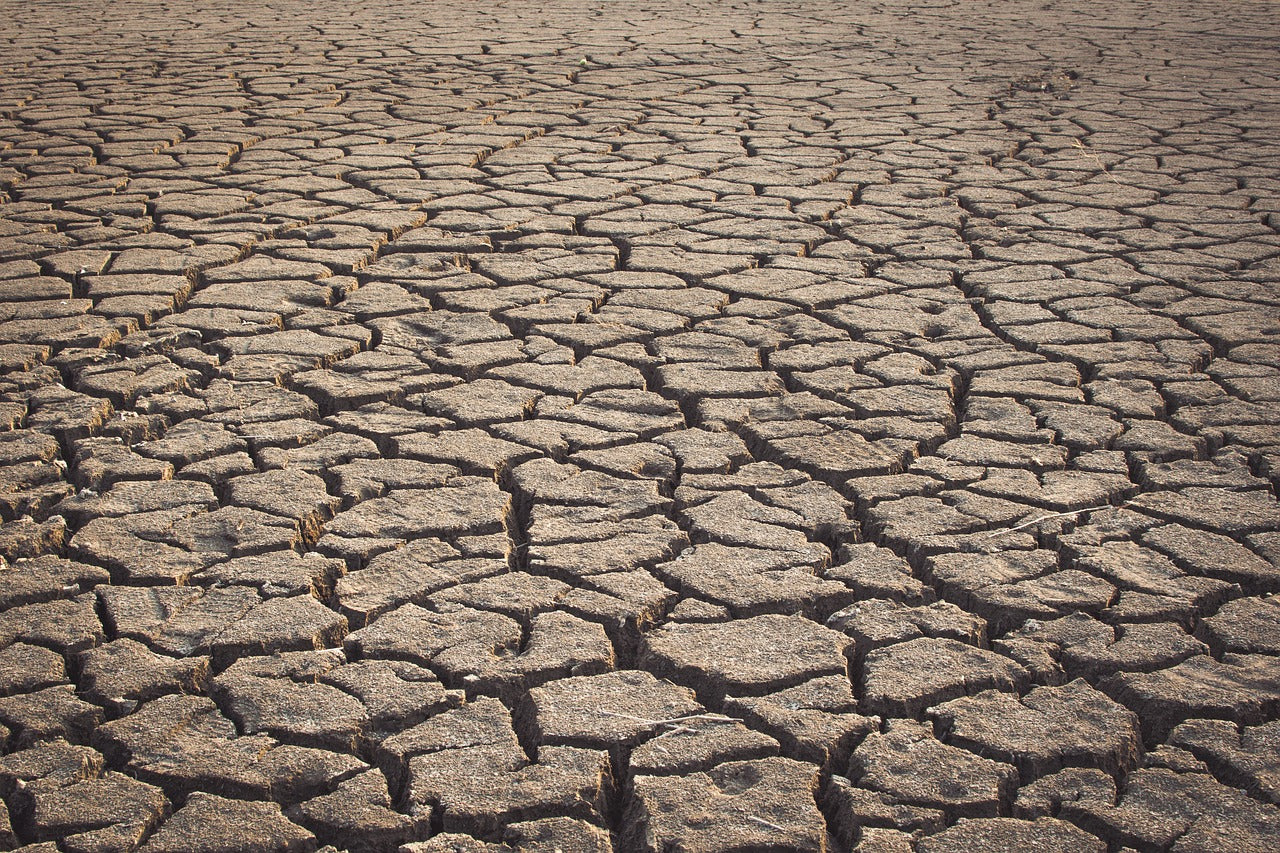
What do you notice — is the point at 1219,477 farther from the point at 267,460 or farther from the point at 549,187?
the point at 549,187

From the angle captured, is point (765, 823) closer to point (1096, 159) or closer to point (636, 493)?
point (636, 493)

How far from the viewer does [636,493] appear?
2461 mm

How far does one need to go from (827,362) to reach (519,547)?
3.78 ft

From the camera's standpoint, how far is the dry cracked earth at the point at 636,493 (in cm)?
168

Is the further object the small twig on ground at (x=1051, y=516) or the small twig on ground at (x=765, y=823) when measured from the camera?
the small twig on ground at (x=1051, y=516)

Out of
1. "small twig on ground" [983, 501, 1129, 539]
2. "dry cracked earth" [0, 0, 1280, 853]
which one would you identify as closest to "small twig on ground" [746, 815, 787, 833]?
"dry cracked earth" [0, 0, 1280, 853]

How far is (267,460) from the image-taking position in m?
2.56

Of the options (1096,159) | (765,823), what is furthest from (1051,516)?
(1096,159)

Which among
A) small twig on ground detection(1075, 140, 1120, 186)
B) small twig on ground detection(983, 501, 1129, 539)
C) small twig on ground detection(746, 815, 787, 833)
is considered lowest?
small twig on ground detection(746, 815, 787, 833)

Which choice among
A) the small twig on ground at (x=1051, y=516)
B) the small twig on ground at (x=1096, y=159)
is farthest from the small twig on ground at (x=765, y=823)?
the small twig on ground at (x=1096, y=159)

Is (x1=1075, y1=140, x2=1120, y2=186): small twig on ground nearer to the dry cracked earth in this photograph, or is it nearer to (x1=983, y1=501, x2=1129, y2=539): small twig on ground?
the dry cracked earth

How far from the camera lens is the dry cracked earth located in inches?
66.2

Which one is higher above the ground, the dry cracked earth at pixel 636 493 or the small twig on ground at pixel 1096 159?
the small twig on ground at pixel 1096 159

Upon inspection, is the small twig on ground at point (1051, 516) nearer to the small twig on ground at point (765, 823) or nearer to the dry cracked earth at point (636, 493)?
the dry cracked earth at point (636, 493)
